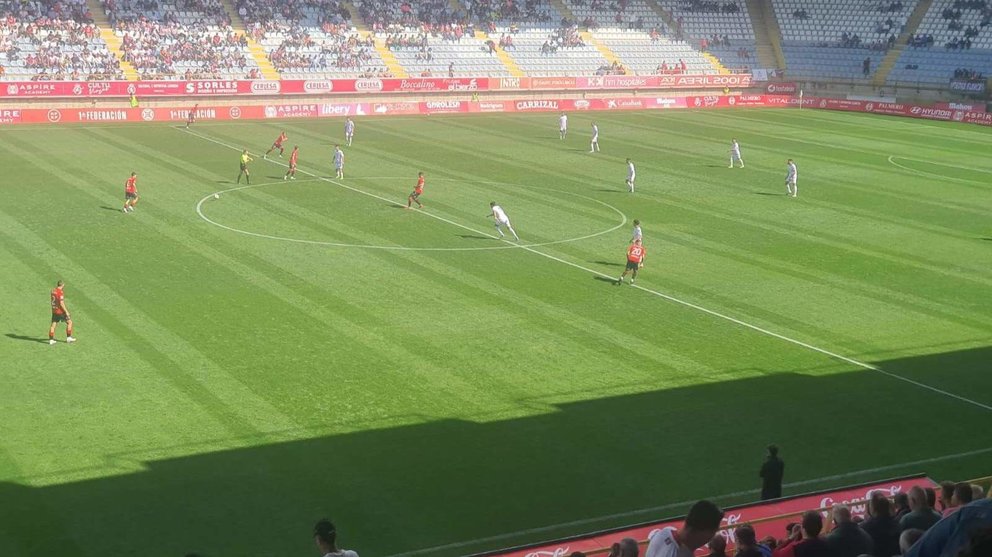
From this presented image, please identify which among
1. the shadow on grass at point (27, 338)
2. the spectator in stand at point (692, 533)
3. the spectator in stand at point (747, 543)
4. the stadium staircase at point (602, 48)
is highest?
the stadium staircase at point (602, 48)

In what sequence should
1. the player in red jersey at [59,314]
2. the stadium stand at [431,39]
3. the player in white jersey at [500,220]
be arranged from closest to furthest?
the player in red jersey at [59,314]
the player in white jersey at [500,220]
the stadium stand at [431,39]

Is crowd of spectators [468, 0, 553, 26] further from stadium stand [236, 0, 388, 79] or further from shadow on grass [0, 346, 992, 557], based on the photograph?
shadow on grass [0, 346, 992, 557]

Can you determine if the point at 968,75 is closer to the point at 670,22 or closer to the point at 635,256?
the point at 670,22

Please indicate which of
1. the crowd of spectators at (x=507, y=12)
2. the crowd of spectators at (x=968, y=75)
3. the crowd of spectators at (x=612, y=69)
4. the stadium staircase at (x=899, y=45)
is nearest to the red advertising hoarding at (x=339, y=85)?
the crowd of spectators at (x=612, y=69)

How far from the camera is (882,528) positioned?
35.0ft

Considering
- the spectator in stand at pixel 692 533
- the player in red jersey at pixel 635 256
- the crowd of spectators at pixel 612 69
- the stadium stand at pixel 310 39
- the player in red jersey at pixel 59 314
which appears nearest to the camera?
the spectator in stand at pixel 692 533

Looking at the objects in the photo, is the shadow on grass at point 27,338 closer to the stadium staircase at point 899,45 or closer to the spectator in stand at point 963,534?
the spectator in stand at point 963,534

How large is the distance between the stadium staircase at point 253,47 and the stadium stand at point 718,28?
3491 centimetres

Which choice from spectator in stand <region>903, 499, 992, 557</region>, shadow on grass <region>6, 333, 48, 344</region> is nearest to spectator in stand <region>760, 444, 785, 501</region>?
spectator in stand <region>903, 499, 992, 557</region>

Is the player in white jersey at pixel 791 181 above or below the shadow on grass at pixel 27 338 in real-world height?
above

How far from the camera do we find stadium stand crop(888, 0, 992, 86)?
81.9 metres

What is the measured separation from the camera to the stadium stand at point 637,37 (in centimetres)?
8781

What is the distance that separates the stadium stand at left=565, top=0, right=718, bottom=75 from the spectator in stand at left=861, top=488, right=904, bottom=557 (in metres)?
77.4

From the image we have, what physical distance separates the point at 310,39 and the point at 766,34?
40245mm
